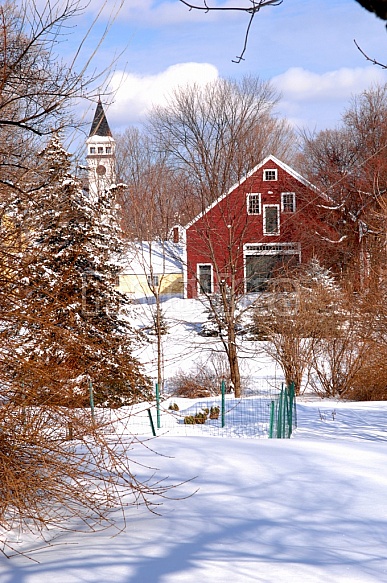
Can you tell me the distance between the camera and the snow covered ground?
466 cm

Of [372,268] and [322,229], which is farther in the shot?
[322,229]

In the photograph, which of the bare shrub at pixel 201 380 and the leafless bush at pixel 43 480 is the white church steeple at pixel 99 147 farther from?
the bare shrub at pixel 201 380

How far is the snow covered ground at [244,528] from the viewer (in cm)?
466

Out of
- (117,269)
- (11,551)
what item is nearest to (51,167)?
(11,551)

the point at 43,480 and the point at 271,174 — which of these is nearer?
the point at 43,480

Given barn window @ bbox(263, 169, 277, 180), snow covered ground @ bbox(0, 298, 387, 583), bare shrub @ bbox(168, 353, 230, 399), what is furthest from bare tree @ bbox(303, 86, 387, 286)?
snow covered ground @ bbox(0, 298, 387, 583)

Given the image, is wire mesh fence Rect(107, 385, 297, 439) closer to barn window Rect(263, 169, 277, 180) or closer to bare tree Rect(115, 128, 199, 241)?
bare tree Rect(115, 128, 199, 241)

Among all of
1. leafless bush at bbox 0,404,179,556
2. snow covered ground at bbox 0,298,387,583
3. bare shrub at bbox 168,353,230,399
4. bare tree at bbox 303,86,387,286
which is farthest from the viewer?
bare tree at bbox 303,86,387,286

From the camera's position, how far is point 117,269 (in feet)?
63.1

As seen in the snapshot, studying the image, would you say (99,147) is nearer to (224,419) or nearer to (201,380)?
(224,419)

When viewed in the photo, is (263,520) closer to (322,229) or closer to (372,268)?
(372,268)

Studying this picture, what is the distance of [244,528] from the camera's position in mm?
5422

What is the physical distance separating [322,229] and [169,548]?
33.6m

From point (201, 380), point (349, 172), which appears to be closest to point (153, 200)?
point (201, 380)
